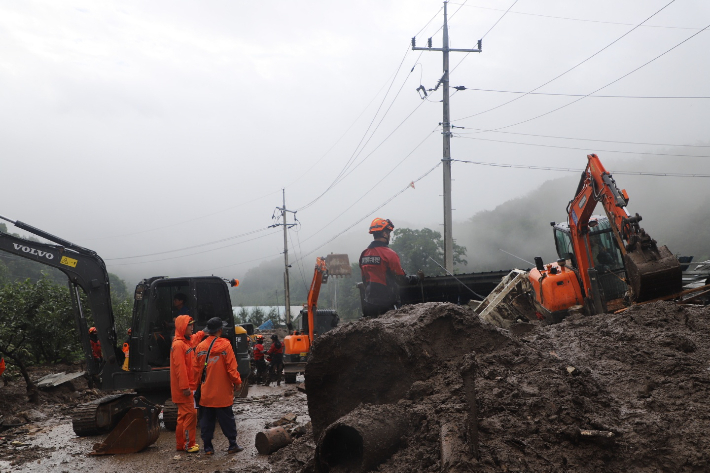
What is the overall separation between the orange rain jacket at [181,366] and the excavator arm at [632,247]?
5.76 m

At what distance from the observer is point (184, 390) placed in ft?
24.0

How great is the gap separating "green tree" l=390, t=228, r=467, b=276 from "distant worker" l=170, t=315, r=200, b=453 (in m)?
28.5

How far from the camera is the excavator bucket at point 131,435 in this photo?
746 cm

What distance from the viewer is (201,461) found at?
22.5 feet

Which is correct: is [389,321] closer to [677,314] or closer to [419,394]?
[419,394]

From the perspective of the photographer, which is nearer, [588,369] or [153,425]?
[588,369]

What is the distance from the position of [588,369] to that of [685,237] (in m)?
56.0

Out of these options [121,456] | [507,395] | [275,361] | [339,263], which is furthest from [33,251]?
[339,263]

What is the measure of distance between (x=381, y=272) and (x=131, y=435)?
3.79 metres

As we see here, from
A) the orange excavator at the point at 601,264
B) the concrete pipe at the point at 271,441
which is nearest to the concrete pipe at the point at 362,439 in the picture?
the concrete pipe at the point at 271,441

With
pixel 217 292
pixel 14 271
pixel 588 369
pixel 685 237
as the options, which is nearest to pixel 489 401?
pixel 588 369

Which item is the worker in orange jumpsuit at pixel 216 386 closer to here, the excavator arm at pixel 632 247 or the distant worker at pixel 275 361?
the excavator arm at pixel 632 247

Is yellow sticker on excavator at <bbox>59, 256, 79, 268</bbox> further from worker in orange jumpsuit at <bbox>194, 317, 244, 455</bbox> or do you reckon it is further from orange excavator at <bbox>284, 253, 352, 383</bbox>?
orange excavator at <bbox>284, 253, 352, 383</bbox>

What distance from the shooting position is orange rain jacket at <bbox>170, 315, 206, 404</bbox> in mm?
7364
